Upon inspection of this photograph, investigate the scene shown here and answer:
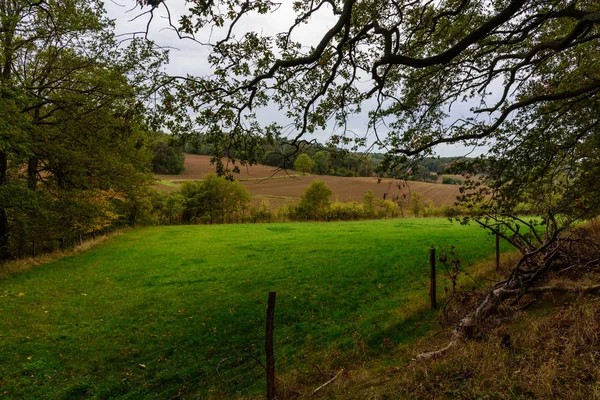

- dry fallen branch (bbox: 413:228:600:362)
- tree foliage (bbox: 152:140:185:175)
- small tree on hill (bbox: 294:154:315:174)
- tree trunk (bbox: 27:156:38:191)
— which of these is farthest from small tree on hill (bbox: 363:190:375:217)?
small tree on hill (bbox: 294:154:315:174)

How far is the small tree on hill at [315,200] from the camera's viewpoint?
49.2 meters

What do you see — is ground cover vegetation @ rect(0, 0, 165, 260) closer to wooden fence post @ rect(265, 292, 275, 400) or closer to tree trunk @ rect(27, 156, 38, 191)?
tree trunk @ rect(27, 156, 38, 191)

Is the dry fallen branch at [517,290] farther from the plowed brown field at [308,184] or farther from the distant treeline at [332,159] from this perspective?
the plowed brown field at [308,184]

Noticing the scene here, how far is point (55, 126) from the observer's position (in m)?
16.8

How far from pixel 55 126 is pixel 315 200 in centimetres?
3630

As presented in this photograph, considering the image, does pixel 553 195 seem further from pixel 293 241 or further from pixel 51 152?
pixel 51 152

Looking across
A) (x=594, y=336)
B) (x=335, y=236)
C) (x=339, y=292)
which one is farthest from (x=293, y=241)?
(x=594, y=336)

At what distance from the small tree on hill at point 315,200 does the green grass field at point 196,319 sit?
3065 centimetres

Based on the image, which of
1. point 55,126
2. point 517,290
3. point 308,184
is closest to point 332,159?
point 517,290

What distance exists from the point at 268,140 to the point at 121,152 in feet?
52.8

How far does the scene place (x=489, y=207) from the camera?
795cm

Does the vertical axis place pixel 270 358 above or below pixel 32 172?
below

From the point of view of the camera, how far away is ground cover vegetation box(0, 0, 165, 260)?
12.9 metres

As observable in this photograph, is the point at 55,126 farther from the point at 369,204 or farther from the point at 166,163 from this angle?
the point at 166,163
